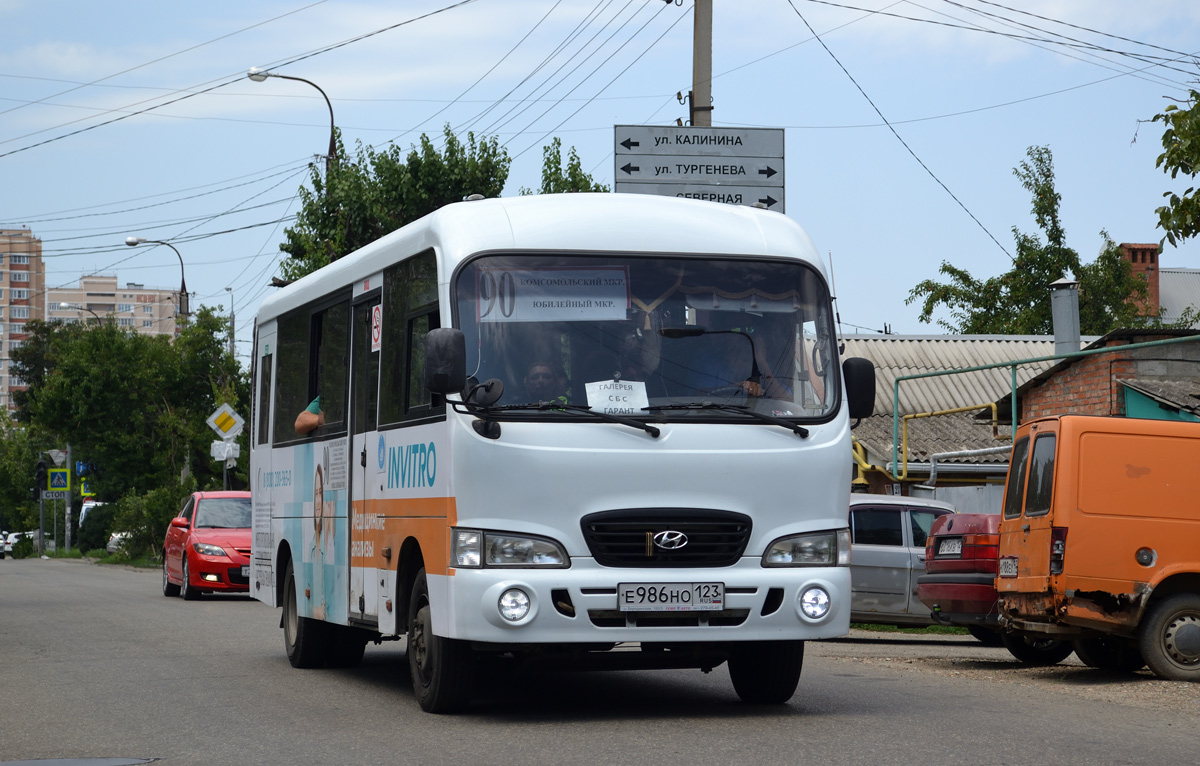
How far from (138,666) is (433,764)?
248 inches

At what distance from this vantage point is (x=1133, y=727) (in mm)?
9164

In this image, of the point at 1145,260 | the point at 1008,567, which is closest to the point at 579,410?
the point at 1008,567

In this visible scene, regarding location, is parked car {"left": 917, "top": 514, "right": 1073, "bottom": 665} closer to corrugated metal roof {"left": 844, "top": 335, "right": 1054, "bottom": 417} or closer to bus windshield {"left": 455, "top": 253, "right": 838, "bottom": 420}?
bus windshield {"left": 455, "top": 253, "right": 838, "bottom": 420}

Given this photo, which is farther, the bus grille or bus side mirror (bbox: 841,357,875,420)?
bus side mirror (bbox: 841,357,875,420)

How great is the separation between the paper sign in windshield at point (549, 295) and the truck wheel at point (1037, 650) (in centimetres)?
611

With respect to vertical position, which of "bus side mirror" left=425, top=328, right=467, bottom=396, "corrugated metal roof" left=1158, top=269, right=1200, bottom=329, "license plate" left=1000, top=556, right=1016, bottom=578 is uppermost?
"corrugated metal roof" left=1158, top=269, right=1200, bottom=329

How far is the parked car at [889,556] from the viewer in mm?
17562

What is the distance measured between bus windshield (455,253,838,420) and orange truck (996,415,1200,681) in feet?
11.0

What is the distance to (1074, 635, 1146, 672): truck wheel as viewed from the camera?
12.8m

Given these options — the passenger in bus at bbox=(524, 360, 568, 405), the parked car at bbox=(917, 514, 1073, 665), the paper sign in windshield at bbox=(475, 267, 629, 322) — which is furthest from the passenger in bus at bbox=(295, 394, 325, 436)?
the parked car at bbox=(917, 514, 1073, 665)

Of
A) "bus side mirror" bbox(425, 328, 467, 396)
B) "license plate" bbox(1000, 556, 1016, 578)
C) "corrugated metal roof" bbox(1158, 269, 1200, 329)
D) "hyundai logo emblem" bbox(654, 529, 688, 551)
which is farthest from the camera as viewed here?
"corrugated metal roof" bbox(1158, 269, 1200, 329)

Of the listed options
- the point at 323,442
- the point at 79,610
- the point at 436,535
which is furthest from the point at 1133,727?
the point at 79,610

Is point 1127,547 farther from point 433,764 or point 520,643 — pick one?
point 433,764

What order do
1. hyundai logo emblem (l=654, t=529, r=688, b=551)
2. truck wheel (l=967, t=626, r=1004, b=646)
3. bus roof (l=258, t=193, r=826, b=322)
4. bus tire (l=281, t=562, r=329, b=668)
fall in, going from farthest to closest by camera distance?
1. truck wheel (l=967, t=626, r=1004, b=646)
2. bus tire (l=281, t=562, r=329, b=668)
3. bus roof (l=258, t=193, r=826, b=322)
4. hyundai logo emblem (l=654, t=529, r=688, b=551)
